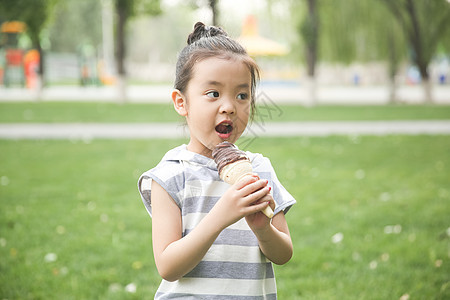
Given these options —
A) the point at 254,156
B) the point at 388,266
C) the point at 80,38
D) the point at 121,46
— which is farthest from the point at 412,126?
the point at 80,38

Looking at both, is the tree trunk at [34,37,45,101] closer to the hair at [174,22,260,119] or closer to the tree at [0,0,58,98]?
the tree at [0,0,58,98]

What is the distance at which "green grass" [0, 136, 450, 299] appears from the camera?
3.68 meters

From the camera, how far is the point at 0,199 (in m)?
5.95

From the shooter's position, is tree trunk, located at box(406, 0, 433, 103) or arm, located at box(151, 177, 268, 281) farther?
tree trunk, located at box(406, 0, 433, 103)

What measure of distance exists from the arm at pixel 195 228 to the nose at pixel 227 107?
0.91ft

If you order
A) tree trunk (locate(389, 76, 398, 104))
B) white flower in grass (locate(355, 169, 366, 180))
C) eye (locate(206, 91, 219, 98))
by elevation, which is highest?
eye (locate(206, 91, 219, 98))

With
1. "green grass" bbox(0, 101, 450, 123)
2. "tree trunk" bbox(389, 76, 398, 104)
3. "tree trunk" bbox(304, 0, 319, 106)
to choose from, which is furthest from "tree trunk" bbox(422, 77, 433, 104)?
"tree trunk" bbox(304, 0, 319, 106)

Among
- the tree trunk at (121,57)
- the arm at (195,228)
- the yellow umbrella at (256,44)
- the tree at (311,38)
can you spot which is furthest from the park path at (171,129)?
the yellow umbrella at (256,44)

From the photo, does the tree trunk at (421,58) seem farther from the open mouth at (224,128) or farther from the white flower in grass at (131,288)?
the open mouth at (224,128)

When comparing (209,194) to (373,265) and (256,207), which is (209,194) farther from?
(373,265)

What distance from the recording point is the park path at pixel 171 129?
36.2 feet

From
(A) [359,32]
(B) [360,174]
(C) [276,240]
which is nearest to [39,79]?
(A) [359,32]

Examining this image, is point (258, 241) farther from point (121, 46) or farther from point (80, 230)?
point (121, 46)

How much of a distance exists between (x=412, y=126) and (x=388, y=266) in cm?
911
